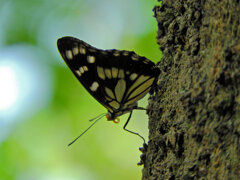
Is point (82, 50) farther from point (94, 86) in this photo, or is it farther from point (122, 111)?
point (122, 111)

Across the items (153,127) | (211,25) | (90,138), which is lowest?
(153,127)

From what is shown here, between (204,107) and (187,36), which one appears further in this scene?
(187,36)

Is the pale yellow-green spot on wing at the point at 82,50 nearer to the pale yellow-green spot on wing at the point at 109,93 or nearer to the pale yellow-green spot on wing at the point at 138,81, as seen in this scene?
the pale yellow-green spot on wing at the point at 109,93

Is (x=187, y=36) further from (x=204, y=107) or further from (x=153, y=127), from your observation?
(x=153, y=127)

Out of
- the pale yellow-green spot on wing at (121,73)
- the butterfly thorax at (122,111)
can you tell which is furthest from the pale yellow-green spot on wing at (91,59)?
the butterfly thorax at (122,111)

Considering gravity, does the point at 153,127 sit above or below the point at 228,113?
above

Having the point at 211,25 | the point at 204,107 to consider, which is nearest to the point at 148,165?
the point at 204,107

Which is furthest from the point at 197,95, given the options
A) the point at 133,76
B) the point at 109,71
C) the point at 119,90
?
the point at 119,90

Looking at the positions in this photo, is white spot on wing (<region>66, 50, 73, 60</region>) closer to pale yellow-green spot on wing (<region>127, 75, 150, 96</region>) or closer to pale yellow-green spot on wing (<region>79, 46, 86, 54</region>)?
pale yellow-green spot on wing (<region>79, 46, 86, 54</region>)
